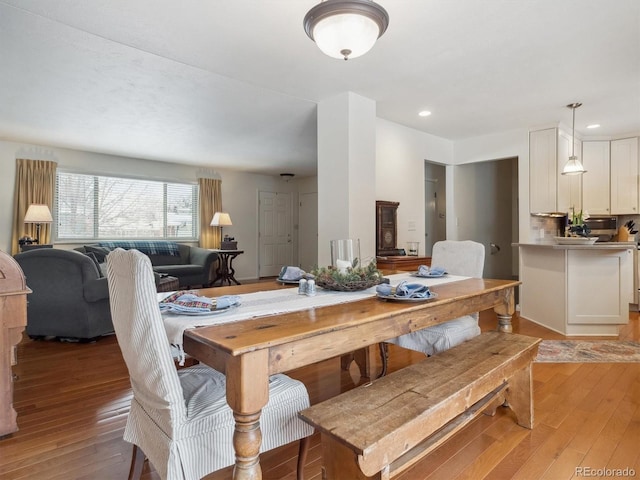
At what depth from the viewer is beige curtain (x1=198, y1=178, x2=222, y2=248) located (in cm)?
756

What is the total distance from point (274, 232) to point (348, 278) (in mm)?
7168

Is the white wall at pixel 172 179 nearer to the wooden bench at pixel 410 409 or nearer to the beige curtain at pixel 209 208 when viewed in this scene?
the beige curtain at pixel 209 208

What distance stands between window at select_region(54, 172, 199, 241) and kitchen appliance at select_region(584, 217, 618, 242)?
6.97m

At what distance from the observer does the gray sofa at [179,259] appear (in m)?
6.18

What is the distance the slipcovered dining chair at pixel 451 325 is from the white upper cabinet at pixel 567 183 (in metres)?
2.84

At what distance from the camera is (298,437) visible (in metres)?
1.43

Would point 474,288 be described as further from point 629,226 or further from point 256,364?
point 629,226

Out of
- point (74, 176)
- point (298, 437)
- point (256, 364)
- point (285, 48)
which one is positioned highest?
point (285, 48)

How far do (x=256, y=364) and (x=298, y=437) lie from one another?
20.5 inches

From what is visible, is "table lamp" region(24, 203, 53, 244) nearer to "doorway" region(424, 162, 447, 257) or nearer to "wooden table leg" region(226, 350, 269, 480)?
"wooden table leg" region(226, 350, 269, 480)

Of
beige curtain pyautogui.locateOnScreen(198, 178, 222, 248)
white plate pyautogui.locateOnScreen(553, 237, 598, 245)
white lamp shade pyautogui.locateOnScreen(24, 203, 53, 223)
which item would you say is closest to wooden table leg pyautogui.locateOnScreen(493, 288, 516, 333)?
white plate pyautogui.locateOnScreen(553, 237, 598, 245)

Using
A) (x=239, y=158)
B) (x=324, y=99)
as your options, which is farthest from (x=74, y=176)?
(x=324, y=99)

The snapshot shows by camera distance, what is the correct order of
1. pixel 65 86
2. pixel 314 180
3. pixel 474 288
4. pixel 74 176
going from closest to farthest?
pixel 474 288 < pixel 65 86 < pixel 74 176 < pixel 314 180

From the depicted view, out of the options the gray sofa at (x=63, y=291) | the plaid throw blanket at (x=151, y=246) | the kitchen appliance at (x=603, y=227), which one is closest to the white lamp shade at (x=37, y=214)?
the plaid throw blanket at (x=151, y=246)
